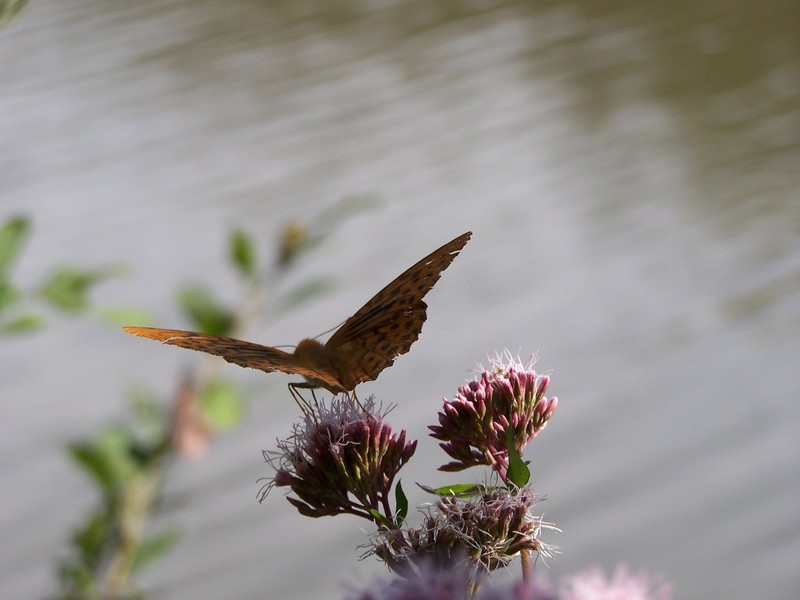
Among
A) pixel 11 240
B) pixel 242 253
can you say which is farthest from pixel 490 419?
pixel 242 253

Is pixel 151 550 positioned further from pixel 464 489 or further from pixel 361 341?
pixel 464 489

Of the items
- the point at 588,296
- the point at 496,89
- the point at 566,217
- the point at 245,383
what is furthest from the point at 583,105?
the point at 245,383

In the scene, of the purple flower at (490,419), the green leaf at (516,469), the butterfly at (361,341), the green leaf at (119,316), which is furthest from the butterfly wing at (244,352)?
the green leaf at (119,316)

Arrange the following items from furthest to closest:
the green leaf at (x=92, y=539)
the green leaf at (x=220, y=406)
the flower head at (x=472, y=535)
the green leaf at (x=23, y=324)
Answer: the green leaf at (x=220, y=406) < the green leaf at (x=92, y=539) < the green leaf at (x=23, y=324) < the flower head at (x=472, y=535)

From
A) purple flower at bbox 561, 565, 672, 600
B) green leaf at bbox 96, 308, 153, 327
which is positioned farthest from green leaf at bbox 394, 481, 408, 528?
green leaf at bbox 96, 308, 153, 327

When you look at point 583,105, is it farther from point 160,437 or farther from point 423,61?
point 160,437

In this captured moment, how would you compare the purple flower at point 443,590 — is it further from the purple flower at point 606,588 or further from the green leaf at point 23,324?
the green leaf at point 23,324

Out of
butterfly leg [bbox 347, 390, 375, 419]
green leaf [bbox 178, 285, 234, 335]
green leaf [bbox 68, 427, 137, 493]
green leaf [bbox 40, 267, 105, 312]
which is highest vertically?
green leaf [bbox 178, 285, 234, 335]

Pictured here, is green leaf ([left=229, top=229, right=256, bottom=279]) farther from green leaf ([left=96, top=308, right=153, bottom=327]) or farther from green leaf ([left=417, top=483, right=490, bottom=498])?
green leaf ([left=417, top=483, right=490, bottom=498])
